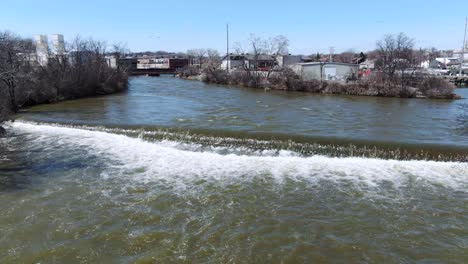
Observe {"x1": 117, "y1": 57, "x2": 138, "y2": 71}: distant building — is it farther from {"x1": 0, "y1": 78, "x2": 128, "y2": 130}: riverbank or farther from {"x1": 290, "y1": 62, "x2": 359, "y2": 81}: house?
{"x1": 290, "y1": 62, "x2": 359, "y2": 81}: house

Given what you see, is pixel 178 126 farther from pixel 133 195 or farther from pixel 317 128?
pixel 133 195

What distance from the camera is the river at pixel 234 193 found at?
8531 mm

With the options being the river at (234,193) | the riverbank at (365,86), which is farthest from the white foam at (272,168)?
the riverbank at (365,86)

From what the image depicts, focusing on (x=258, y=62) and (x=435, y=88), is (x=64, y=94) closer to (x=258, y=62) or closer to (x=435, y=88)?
(x=258, y=62)

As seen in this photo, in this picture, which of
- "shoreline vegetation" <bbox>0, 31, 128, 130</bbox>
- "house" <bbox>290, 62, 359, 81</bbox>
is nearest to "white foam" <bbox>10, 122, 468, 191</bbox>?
"shoreline vegetation" <bbox>0, 31, 128, 130</bbox>

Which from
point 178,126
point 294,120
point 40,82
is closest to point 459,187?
point 294,120

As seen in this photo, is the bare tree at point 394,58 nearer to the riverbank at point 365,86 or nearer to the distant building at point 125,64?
the riverbank at point 365,86

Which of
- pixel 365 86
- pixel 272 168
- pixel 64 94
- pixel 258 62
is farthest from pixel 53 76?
pixel 258 62

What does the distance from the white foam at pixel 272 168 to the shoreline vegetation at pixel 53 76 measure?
9.29m

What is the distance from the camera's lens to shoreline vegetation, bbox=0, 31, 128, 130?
27.9 m

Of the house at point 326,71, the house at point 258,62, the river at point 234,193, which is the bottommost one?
the river at point 234,193

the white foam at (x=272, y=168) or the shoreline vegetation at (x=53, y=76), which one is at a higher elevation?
the shoreline vegetation at (x=53, y=76)

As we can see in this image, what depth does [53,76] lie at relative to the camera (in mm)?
37719

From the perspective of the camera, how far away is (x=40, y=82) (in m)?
34.1
